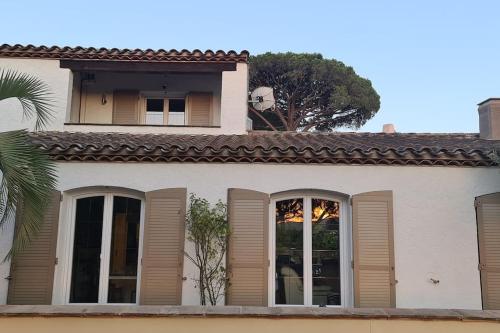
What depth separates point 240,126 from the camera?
12.4 metres

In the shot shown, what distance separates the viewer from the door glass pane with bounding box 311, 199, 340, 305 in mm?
9195

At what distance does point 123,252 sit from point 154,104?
577 centimetres

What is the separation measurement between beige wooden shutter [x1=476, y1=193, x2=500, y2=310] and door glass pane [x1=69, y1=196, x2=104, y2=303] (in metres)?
7.13

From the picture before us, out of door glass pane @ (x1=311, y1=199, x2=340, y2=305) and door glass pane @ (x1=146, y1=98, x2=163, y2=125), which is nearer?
door glass pane @ (x1=311, y1=199, x2=340, y2=305)

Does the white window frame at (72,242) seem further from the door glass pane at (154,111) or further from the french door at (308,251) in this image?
the door glass pane at (154,111)

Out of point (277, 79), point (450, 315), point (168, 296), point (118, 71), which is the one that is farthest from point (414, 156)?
point (277, 79)

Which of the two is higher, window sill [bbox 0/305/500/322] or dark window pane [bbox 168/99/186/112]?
dark window pane [bbox 168/99/186/112]

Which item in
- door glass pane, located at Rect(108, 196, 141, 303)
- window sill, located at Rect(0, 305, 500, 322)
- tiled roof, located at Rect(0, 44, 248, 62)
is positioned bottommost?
window sill, located at Rect(0, 305, 500, 322)

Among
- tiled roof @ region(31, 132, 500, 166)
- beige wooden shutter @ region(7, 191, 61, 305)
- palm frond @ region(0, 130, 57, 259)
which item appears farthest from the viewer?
tiled roof @ region(31, 132, 500, 166)

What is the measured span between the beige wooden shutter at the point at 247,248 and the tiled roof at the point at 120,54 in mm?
4760

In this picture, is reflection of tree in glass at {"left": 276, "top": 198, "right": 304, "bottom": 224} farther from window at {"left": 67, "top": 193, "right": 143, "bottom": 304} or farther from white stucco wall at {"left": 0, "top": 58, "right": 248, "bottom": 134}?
white stucco wall at {"left": 0, "top": 58, "right": 248, "bottom": 134}

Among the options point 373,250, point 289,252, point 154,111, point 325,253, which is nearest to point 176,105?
point 154,111

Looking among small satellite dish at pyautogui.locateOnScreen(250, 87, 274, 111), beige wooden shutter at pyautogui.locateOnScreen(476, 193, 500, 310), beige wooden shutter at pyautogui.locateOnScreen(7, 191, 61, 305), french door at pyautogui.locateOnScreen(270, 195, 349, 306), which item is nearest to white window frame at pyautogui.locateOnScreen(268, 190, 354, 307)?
french door at pyautogui.locateOnScreen(270, 195, 349, 306)

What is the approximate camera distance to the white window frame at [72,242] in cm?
900
